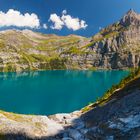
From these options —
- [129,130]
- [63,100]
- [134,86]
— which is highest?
[134,86]

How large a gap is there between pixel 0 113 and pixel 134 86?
2558cm

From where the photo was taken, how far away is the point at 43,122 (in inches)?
1620

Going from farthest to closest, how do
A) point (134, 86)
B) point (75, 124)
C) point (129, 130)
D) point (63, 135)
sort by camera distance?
point (134, 86) → point (75, 124) → point (63, 135) → point (129, 130)

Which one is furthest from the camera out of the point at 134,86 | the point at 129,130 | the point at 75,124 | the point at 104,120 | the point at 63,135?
the point at 134,86

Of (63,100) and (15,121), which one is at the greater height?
(15,121)

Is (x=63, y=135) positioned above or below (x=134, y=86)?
below

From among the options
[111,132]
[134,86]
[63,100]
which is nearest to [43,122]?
[111,132]

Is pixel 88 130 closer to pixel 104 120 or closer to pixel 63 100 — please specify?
pixel 104 120

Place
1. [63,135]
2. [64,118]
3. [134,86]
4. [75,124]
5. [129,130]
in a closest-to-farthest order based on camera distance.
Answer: [129,130] < [63,135] < [75,124] < [64,118] < [134,86]

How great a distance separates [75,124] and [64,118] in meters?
5.89

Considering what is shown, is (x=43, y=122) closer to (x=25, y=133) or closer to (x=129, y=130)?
(x=25, y=133)

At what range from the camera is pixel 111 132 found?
111 feet

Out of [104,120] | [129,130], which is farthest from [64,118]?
[129,130]

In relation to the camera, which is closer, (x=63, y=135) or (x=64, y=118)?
(x=63, y=135)
